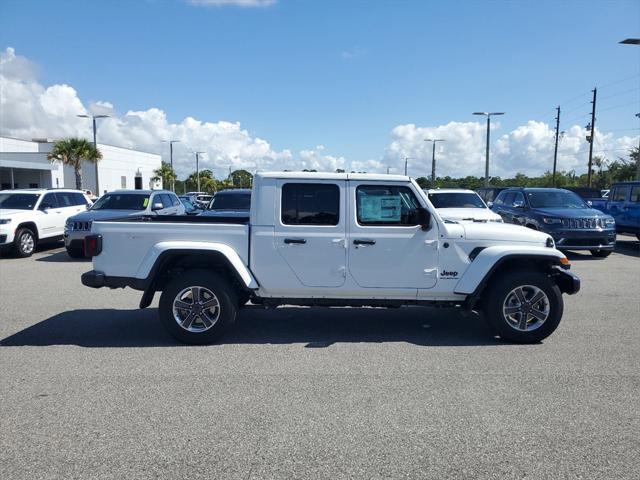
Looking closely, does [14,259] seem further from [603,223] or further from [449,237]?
[603,223]

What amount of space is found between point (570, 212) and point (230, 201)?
858 cm

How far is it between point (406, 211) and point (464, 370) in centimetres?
181

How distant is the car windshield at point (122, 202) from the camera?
13.3m

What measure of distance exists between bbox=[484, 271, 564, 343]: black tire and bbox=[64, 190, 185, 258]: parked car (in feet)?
27.5

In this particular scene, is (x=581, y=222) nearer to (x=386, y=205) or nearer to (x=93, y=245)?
(x=386, y=205)

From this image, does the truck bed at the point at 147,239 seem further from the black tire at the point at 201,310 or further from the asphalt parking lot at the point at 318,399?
the asphalt parking lot at the point at 318,399

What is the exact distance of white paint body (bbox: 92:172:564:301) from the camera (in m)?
5.57

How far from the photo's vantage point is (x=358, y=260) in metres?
5.58

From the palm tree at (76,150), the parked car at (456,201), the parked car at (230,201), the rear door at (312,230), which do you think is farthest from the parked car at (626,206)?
the palm tree at (76,150)

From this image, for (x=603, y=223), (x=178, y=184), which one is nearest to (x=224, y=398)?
(x=603, y=223)

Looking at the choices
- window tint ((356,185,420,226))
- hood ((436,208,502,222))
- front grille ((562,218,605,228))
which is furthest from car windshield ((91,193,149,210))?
Result: front grille ((562,218,605,228))

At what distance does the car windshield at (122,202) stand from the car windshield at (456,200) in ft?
25.6

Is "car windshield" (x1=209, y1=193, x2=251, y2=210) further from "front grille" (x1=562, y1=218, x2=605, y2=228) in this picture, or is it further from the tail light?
"front grille" (x1=562, y1=218, x2=605, y2=228)

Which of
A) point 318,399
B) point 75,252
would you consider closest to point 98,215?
point 75,252
